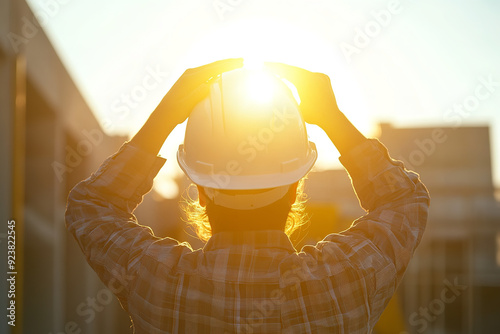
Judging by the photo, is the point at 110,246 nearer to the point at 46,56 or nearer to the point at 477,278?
the point at 46,56

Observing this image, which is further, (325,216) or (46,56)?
(325,216)

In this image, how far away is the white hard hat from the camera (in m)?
2.21

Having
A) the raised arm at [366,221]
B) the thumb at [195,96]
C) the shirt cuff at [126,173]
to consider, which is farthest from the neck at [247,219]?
the thumb at [195,96]

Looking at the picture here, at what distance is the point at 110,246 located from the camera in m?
2.02

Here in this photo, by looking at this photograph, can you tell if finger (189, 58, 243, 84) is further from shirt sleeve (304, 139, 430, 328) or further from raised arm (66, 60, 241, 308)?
shirt sleeve (304, 139, 430, 328)

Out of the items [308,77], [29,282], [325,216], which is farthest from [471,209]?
[308,77]

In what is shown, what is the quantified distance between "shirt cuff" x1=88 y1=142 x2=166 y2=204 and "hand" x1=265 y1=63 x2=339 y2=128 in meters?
0.58

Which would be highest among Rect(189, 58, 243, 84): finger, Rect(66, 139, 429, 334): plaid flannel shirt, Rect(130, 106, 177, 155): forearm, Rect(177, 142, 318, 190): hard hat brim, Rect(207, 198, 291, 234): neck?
Rect(189, 58, 243, 84): finger

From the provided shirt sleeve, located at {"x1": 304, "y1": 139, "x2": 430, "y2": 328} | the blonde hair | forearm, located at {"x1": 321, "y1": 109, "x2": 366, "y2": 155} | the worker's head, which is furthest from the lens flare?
the blonde hair

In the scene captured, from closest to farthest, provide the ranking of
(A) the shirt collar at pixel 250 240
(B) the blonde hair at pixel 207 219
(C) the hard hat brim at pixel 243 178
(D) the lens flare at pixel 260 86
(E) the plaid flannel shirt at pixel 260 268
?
1. (E) the plaid flannel shirt at pixel 260 268
2. (A) the shirt collar at pixel 250 240
3. (C) the hard hat brim at pixel 243 178
4. (D) the lens flare at pixel 260 86
5. (B) the blonde hair at pixel 207 219

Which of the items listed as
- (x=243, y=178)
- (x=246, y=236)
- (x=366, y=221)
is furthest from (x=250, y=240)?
(x=366, y=221)

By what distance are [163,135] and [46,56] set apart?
1035cm

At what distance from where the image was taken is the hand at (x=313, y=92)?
2219mm

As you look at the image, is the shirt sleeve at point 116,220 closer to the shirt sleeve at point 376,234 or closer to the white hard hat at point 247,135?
the white hard hat at point 247,135
